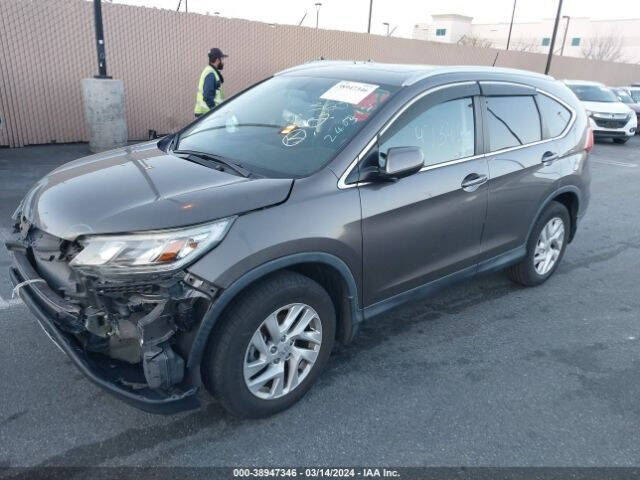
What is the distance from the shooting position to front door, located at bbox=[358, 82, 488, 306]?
9.95 ft

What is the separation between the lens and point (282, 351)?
2760mm

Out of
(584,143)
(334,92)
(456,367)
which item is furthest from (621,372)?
(334,92)

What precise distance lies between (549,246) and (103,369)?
3.82m

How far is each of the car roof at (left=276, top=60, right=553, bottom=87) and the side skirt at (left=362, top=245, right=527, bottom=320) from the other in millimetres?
1326

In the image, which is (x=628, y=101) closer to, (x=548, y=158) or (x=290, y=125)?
(x=548, y=158)

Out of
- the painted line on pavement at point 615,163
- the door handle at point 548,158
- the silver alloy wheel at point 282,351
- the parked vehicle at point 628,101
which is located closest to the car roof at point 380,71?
the door handle at point 548,158

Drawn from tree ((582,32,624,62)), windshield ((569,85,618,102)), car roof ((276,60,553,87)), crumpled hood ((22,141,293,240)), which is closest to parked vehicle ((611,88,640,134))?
windshield ((569,85,618,102))

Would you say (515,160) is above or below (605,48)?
below

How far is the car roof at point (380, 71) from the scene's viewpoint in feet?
11.0

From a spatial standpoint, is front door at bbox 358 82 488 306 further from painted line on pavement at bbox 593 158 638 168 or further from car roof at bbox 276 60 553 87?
painted line on pavement at bbox 593 158 638 168

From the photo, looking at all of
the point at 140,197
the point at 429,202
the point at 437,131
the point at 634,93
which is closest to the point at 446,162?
the point at 437,131

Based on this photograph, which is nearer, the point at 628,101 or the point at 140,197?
the point at 140,197

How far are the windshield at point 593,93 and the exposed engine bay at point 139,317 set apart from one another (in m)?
16.2

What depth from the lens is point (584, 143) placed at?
466cm
